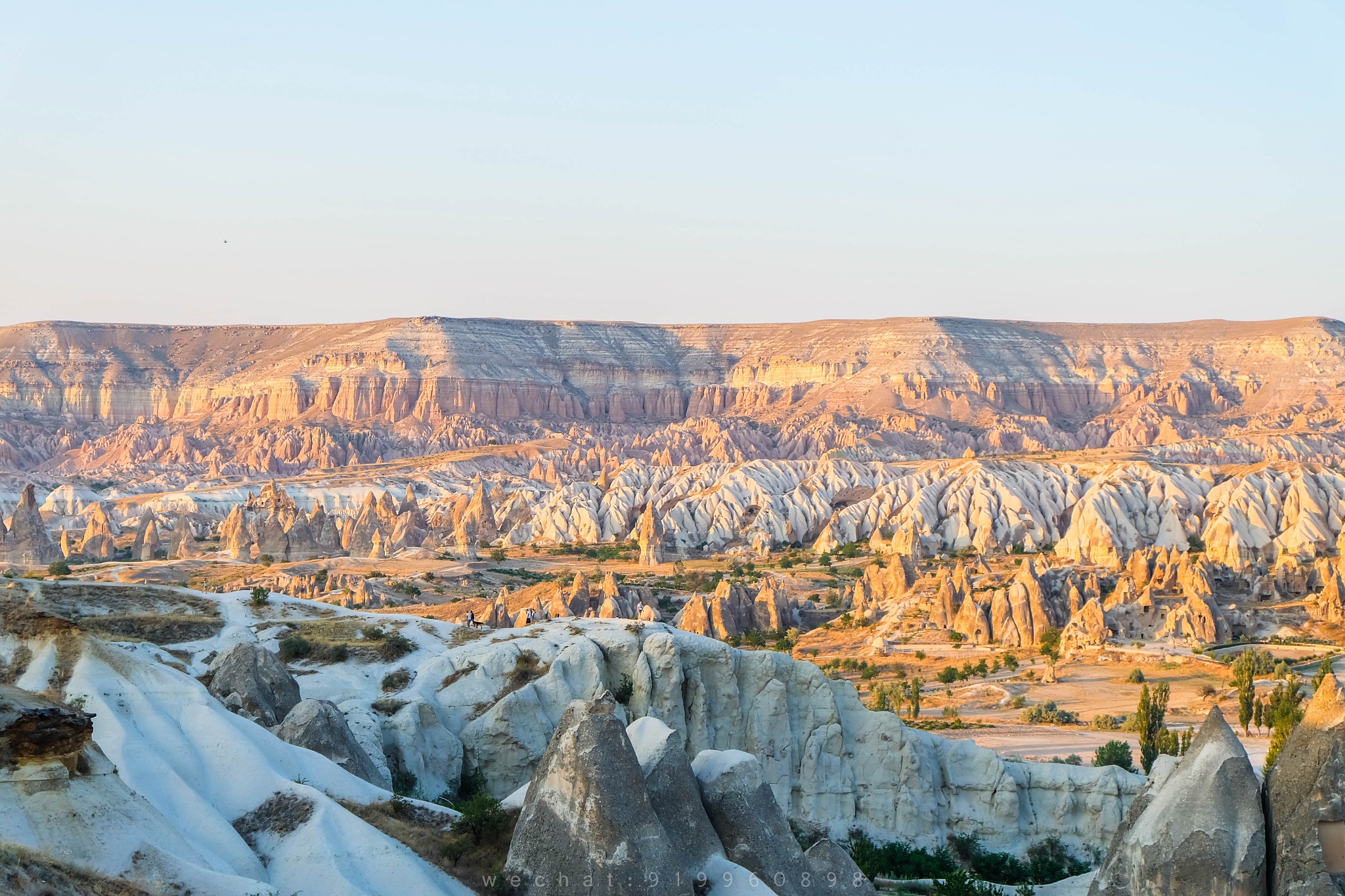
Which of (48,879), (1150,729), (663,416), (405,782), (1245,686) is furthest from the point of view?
(663,416)

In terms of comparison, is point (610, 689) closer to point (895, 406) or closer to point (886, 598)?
point (886, 598)

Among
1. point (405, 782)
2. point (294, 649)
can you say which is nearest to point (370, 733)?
point (405, 782)

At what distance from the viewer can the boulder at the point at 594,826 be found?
49.1 feet

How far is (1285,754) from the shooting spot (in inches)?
634

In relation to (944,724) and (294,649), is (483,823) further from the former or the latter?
(944,724)

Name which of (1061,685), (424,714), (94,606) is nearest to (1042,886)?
(424,714)

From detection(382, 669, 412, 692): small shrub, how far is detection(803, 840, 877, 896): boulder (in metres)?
12.4

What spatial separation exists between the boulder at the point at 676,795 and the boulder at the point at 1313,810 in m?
6.19

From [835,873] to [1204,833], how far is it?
174 inches

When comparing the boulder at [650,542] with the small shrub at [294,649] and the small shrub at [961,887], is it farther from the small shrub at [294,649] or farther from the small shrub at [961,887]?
the small shrub at [961,887]

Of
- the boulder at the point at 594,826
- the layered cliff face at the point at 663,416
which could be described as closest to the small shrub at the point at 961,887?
the boulder at the point at 594,826

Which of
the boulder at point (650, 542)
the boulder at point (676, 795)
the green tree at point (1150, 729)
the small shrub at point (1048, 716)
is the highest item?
the boulder at point (676, 795)

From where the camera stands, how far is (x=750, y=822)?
1736 cm

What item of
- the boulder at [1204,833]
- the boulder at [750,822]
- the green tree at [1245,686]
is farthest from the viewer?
the green tree at [1245,686]
